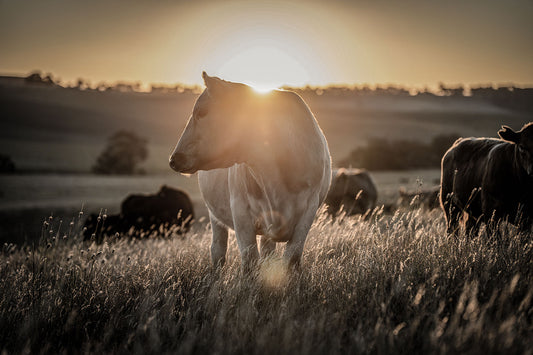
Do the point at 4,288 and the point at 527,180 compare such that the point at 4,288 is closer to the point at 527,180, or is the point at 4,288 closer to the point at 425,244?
the point at 425,244

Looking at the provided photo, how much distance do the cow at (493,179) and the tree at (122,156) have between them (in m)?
42.1

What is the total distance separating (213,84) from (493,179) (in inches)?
165

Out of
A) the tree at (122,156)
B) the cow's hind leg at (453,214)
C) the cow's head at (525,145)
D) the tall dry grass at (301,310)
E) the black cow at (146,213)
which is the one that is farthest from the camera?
the tree at (122,156)

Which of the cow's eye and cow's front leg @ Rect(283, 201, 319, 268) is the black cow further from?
the cow's eye

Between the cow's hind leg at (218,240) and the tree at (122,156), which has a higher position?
the cow's hind leg at (218,240)

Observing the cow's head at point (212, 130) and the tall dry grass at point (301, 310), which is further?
the cow's head at point (212, 130)

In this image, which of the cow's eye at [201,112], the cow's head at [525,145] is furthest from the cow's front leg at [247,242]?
the cow's head at [525,145]

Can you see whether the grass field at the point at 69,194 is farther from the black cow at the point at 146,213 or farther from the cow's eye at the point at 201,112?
the cow's eye at the point at 201,112

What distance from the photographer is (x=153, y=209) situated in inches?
539

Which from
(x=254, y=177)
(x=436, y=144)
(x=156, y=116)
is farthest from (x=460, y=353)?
(x=156, y=116)

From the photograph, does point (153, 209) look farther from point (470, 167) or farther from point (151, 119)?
point (151, 119)

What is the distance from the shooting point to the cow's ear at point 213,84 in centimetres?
340

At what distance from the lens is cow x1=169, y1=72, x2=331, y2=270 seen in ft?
11.4

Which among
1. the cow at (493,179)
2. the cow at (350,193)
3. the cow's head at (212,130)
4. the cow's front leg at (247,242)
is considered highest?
the cow's head at (212,130)
